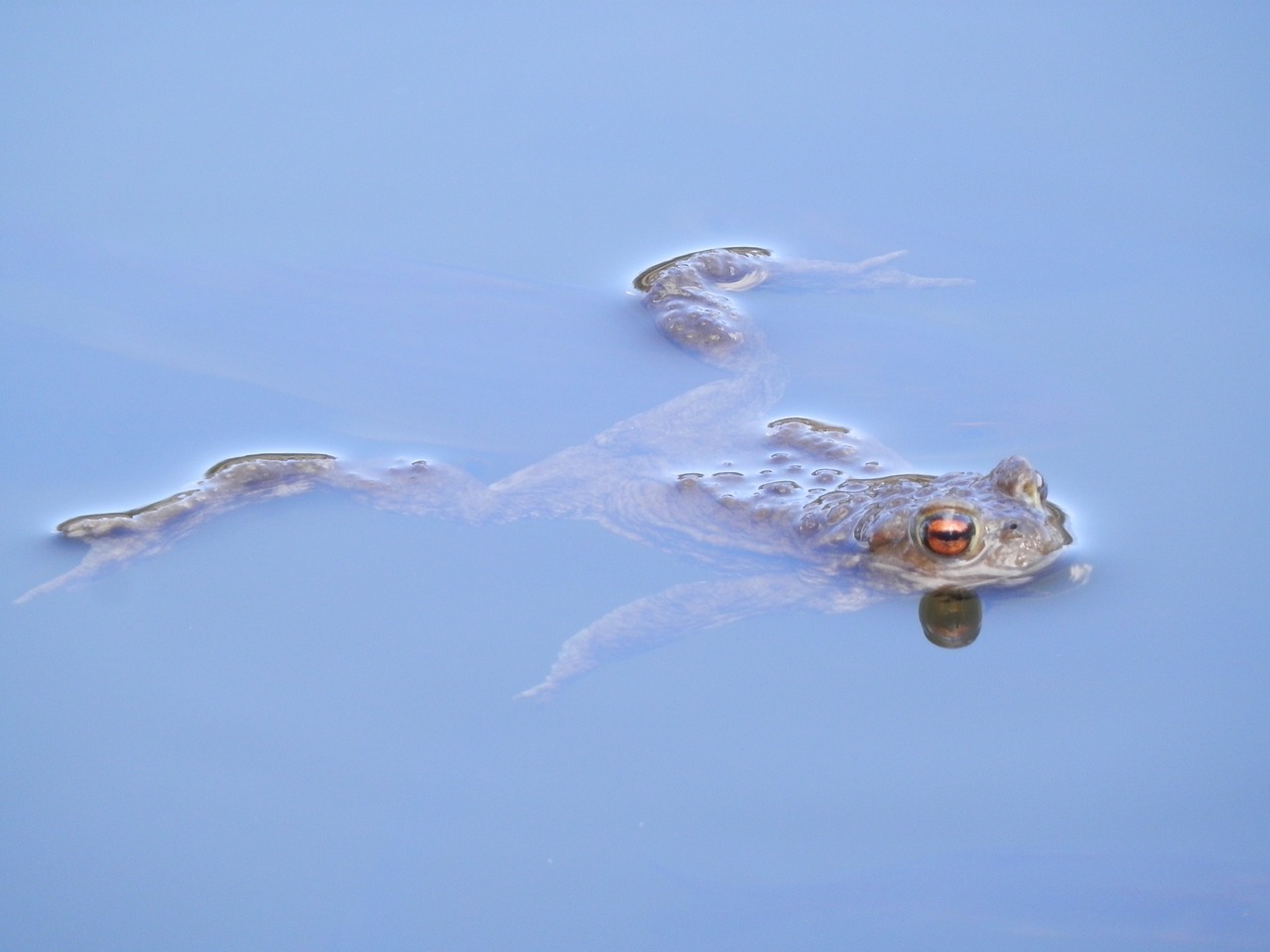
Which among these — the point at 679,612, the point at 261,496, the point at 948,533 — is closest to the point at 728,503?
the point at 679,612

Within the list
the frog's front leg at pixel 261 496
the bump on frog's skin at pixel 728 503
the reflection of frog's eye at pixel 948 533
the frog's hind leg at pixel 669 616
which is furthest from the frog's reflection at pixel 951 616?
the frog's front leg at pixel 261 496

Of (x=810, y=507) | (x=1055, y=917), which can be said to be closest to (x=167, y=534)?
(x=810, y=507)

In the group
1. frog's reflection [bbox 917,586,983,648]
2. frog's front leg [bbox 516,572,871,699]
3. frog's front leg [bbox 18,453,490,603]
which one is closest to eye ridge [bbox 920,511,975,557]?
frog's reflection [bbox 917,586,983,648]

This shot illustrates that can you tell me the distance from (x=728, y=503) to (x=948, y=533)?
937 mm

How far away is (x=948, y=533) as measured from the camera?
4184 mm

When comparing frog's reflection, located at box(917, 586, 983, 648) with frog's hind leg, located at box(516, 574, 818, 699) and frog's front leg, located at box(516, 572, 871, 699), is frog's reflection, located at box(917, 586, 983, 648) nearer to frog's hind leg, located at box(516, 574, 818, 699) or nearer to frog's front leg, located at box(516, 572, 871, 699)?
frog's front leg, located at box(516, 572, 871, 699)

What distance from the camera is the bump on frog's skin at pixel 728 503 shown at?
4.25 meters

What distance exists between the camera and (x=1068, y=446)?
4.77 metres

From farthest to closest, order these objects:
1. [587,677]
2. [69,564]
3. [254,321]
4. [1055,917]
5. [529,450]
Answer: [254,321] < [529,450] < [69,564] < [587,677] < [1055,917]

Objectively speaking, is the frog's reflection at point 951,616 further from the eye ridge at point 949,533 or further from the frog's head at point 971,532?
the eye ridge at point 949,533

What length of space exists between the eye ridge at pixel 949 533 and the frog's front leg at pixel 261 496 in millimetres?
1729

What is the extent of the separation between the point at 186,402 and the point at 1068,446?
12.4 ft

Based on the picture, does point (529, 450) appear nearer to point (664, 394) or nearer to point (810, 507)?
point (664, 394)

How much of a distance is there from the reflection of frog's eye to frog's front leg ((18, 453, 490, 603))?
1728 mm
